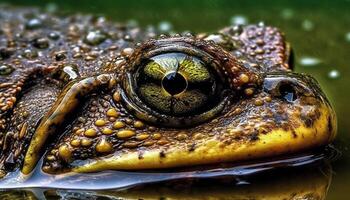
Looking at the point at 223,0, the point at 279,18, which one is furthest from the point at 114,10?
the point at 279,18

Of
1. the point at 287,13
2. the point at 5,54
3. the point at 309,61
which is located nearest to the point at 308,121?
the point at 5,54

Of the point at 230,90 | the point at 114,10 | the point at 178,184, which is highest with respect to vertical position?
the point at 114,10

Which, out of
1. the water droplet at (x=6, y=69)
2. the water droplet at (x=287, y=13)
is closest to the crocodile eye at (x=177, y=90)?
the water droplet at (x=6, y=69)

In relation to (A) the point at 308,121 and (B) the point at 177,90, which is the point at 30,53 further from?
(A) the point at 308,121

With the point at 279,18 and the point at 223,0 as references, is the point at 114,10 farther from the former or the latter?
the point at 279,18

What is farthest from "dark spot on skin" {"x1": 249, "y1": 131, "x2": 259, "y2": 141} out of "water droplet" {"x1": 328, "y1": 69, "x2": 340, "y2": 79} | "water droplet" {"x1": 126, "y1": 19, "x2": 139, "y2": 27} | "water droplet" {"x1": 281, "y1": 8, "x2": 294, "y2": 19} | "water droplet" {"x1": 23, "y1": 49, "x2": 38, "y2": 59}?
"water droplet" {"x1": 281, "y1": 8, "x2": 294, "y2": 19}
